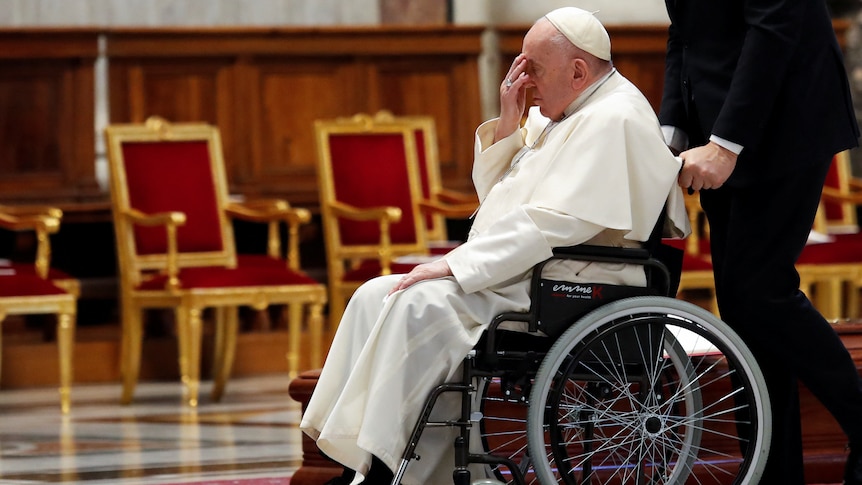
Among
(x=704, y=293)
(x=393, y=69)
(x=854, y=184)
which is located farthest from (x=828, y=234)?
(x=393, y=69)

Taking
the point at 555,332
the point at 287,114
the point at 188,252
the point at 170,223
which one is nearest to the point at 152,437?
the point at 170,223

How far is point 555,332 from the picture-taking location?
267cm

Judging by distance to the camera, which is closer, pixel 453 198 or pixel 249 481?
pixel 249 481

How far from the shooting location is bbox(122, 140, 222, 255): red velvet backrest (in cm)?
595

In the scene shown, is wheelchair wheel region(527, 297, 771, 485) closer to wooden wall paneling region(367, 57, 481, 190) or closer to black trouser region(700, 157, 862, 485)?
black trouser region(700, 157, 862, 485)

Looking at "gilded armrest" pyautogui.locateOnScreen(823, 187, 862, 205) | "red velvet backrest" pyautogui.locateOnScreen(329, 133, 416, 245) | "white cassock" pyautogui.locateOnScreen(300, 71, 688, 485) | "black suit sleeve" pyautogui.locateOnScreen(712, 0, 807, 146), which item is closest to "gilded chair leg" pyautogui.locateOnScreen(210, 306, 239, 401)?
"red velvet backrest" pyautogui.locateOnScreen(329, 133, 416, 245)

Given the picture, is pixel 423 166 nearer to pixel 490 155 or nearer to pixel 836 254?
pixel 836 254

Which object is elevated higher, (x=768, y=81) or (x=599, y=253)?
(x=768, y=81)

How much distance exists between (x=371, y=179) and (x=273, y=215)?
487mm

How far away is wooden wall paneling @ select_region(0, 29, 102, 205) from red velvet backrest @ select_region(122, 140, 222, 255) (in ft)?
2.77

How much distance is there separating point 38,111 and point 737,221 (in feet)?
15.2

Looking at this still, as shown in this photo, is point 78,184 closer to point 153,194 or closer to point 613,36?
point 153,194

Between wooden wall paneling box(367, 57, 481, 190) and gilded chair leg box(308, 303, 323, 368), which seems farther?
wooden wall paneling box(367, 57, 481, 190)

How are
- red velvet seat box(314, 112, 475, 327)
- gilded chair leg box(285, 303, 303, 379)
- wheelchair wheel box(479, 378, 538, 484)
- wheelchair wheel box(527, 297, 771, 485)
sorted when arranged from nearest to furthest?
wheelchair wheel box(527, 297, 771, 485)
wheelchair wheel box(479, 378, 538, 484)
gilded chair leg box(285, 303, 303, 379)
red velvet seat box(314, 112, 475, 327)
